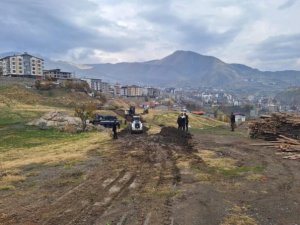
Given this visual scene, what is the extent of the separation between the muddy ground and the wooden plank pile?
3.15 metres

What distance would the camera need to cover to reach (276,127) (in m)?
29.8

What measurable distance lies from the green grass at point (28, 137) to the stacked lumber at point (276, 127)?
53.0 ft

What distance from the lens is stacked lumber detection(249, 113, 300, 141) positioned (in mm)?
28469

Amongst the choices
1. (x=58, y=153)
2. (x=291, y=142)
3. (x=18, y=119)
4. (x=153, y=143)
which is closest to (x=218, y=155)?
(x=291, y=142)

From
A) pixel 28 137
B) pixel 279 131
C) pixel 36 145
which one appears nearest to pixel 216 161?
pixel 279 131

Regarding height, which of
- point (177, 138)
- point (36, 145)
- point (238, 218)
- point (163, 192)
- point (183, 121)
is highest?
point (238, 218)

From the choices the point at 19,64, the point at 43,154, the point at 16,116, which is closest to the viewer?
the point at 43,154

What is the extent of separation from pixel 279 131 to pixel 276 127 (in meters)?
0.48

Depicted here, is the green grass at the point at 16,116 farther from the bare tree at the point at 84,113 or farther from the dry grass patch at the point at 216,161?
the dry grass patch at the point at 216,161

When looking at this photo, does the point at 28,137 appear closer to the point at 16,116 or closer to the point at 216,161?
the point at 16,116

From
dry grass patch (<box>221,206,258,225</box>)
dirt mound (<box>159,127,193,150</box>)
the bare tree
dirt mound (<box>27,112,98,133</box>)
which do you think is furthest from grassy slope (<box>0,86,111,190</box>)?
dry grass patch (<box>221,206,258,225</box>)

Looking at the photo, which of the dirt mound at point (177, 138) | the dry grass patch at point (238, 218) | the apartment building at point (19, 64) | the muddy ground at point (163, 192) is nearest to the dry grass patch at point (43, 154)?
the muddy ground at point (163, 192)

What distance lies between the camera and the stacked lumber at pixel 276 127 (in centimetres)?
2847

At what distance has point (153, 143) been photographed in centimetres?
3025
